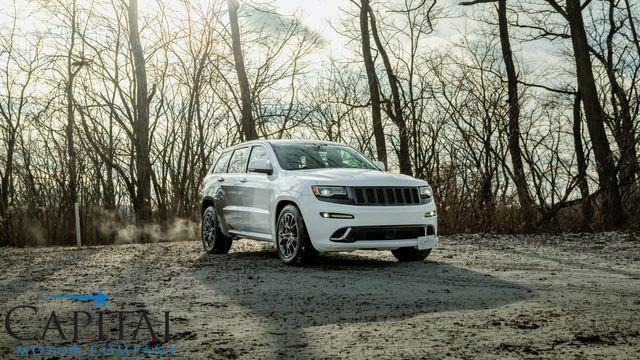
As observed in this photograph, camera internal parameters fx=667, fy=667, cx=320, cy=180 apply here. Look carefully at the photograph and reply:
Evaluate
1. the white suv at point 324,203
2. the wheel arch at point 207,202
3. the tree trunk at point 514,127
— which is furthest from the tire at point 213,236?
the tree trunk at point 514,127

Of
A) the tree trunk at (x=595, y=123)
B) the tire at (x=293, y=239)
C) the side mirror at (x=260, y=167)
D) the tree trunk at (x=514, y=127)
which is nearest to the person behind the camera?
the tire at (x=293, y=239)

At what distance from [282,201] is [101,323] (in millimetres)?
4359

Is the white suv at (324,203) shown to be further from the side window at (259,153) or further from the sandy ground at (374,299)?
the sandy ground at (374,299)

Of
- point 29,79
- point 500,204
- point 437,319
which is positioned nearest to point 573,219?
point 500,204

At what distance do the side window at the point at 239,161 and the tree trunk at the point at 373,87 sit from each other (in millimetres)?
9465

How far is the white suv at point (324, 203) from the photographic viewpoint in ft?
28.8

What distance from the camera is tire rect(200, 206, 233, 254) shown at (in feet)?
38.2

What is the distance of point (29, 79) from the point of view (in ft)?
97.7

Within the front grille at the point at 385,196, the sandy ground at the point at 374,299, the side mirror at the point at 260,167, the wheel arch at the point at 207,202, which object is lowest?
the sandy ground at the point at 374,299

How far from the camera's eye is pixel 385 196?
29.5 ft

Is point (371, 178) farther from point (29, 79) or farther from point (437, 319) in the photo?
point (29, 79)

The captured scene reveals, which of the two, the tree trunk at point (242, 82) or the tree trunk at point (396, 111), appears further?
the tree trunk at point (242, 82)

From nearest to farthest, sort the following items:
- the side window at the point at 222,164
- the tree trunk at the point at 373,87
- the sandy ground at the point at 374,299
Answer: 1. the sandy ground at the point at 374,299
2. the side window at the point at 222,164
3. the tree trunk at the point at 373,87

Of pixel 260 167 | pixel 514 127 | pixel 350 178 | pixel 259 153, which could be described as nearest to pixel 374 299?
pixel 350 178
